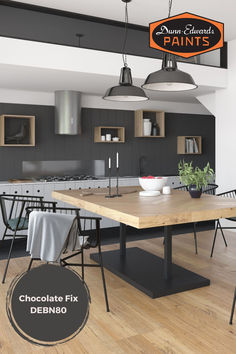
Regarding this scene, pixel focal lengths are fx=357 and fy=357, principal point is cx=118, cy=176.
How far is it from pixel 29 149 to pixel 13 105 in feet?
2.52

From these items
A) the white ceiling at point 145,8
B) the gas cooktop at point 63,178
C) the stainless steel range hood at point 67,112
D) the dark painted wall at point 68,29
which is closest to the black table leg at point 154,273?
the gas cooktop at point 63,178

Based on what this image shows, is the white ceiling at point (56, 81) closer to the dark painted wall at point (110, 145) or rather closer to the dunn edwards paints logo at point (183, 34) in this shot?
the dark painted wall at point (110, 145)

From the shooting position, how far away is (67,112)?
5938mm

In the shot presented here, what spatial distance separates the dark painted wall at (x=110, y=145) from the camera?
5992 millimetres

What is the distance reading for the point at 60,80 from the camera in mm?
5039

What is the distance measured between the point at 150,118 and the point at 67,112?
6.55ft

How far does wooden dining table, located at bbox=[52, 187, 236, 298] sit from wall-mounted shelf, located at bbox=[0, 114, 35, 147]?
2096 mm

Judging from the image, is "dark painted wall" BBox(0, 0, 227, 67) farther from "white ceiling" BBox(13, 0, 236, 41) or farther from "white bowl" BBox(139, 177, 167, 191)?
"white bowl" BBox(139, 177, 167, 191)

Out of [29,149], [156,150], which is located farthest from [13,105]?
[156,150]

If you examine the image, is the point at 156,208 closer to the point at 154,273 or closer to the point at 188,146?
the point at 154,273

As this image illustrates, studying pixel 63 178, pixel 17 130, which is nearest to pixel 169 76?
pixel 63 178

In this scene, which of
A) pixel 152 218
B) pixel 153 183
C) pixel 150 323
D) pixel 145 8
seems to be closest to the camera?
pixel 152 218

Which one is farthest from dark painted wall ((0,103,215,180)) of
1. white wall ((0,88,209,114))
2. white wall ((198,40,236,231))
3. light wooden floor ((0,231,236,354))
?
light wooden floor ((0,231,236,354))

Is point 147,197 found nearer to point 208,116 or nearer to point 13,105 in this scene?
point 13,105
